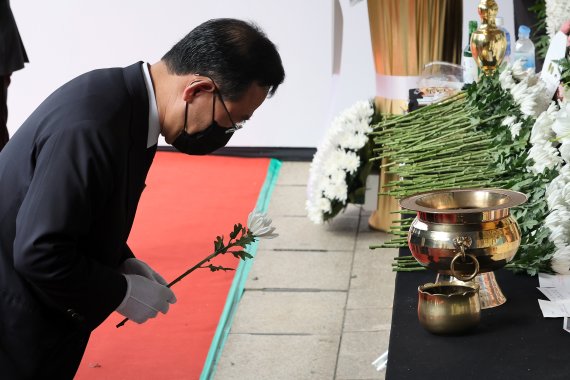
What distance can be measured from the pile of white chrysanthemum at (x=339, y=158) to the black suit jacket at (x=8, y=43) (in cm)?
148

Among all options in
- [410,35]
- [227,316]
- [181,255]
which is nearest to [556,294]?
[227,316]

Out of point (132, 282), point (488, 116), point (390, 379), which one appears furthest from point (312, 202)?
point (390, 379)

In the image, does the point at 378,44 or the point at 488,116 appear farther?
the point at 378,44

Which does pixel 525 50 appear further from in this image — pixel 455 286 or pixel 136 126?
pixel 136 126

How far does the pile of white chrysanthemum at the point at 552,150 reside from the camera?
6.86ft

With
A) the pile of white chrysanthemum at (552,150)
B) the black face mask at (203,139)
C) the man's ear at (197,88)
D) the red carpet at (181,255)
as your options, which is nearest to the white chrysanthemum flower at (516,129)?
the pile of white chrysanthemum at (552,150)

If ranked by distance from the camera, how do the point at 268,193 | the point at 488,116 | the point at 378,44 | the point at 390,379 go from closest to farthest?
the point at 390,379, the point at 488,116, the point at 378,44, the point at 268,193

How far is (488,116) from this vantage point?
2615 mm

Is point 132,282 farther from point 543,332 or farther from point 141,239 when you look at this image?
point 141,239

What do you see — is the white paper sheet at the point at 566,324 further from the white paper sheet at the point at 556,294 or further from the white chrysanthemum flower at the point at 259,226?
the white chrysanthemum flower at the point at 259,226

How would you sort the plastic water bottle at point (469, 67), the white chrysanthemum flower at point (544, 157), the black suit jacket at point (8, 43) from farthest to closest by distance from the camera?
1. the black suit jacket at point (8, 43)
2. the plastic water bottle at point (469, 67)
3. the white chrysanthemum flower at point (544, 157)

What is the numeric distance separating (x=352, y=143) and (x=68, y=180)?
8.94 feet

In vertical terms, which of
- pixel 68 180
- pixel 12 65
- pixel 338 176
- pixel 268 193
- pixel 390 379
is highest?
pixel 68 180

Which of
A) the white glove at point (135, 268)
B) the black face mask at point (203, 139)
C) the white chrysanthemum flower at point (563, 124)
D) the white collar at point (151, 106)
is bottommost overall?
the white glove at point (135, 268)
